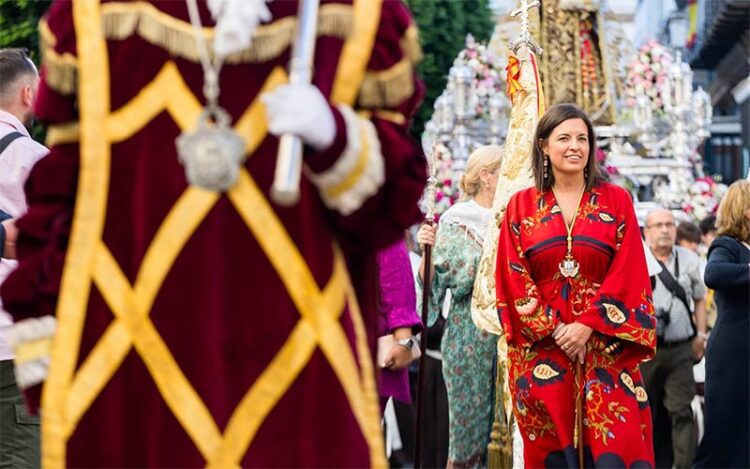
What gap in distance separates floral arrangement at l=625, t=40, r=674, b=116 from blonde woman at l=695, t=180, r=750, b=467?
10091 mm

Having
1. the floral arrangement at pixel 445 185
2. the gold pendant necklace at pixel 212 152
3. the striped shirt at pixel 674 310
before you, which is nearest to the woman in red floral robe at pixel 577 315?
the gold pendant necklace at pixel 212 152

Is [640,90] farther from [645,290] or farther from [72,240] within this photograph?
[72,240]

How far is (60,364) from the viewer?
11.8ft

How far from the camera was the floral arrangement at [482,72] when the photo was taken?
19.5 metres

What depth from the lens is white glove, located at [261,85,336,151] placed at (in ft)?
10.7

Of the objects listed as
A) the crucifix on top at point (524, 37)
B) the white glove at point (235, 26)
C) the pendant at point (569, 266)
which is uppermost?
the crucifix on top at point (524, 37)

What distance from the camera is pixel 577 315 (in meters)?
6.94

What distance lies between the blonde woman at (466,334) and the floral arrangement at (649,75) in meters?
9.56

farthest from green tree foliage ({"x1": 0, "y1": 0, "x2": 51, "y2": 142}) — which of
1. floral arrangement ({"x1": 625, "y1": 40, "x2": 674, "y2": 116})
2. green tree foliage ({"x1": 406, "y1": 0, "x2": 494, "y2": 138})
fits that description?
green tree foliage ({"x1": 406, "y1": 0, "x2": 494, "y2": 138})

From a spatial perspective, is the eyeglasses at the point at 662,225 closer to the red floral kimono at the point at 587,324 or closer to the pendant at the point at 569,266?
the red floral kimono at the point at 587,324

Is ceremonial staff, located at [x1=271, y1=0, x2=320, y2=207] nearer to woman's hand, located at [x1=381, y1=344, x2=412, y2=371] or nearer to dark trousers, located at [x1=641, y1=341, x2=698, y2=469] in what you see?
woman's hand, located at [x1=381, y1=344, x2=412, y2=371]

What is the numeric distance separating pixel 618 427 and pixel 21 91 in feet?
9.60

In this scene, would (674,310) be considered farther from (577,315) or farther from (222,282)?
(222,282)

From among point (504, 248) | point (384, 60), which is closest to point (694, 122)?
point (504, 248)
